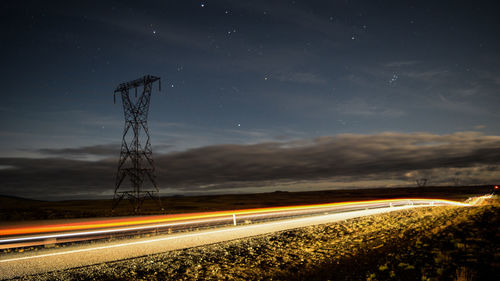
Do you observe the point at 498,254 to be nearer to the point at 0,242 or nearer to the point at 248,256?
the point at 248,256

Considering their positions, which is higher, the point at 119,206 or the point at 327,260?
the point at 327,260

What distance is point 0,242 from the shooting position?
11086 mm

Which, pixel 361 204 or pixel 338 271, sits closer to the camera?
pixel 338 271

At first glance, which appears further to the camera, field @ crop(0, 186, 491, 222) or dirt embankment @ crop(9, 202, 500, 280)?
field @ crop(0, 186, 491, 222)

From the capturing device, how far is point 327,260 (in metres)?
9.93

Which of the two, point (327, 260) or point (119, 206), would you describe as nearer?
point (327, 260)

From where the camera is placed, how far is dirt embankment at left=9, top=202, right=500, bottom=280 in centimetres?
781

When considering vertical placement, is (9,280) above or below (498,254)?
above

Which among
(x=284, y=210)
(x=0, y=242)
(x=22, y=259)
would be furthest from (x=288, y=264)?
(x=284, y=210)

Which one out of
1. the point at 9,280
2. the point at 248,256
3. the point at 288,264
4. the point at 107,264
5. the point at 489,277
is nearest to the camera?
the point at 489,277

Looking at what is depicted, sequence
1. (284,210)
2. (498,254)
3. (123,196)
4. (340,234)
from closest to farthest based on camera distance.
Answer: (498,254) → (340,234) → (284,210) → (123,196)

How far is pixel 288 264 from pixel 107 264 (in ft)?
16.1

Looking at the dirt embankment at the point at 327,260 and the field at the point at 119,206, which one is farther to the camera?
the field at the point at 119,206

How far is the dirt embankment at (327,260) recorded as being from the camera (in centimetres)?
781
